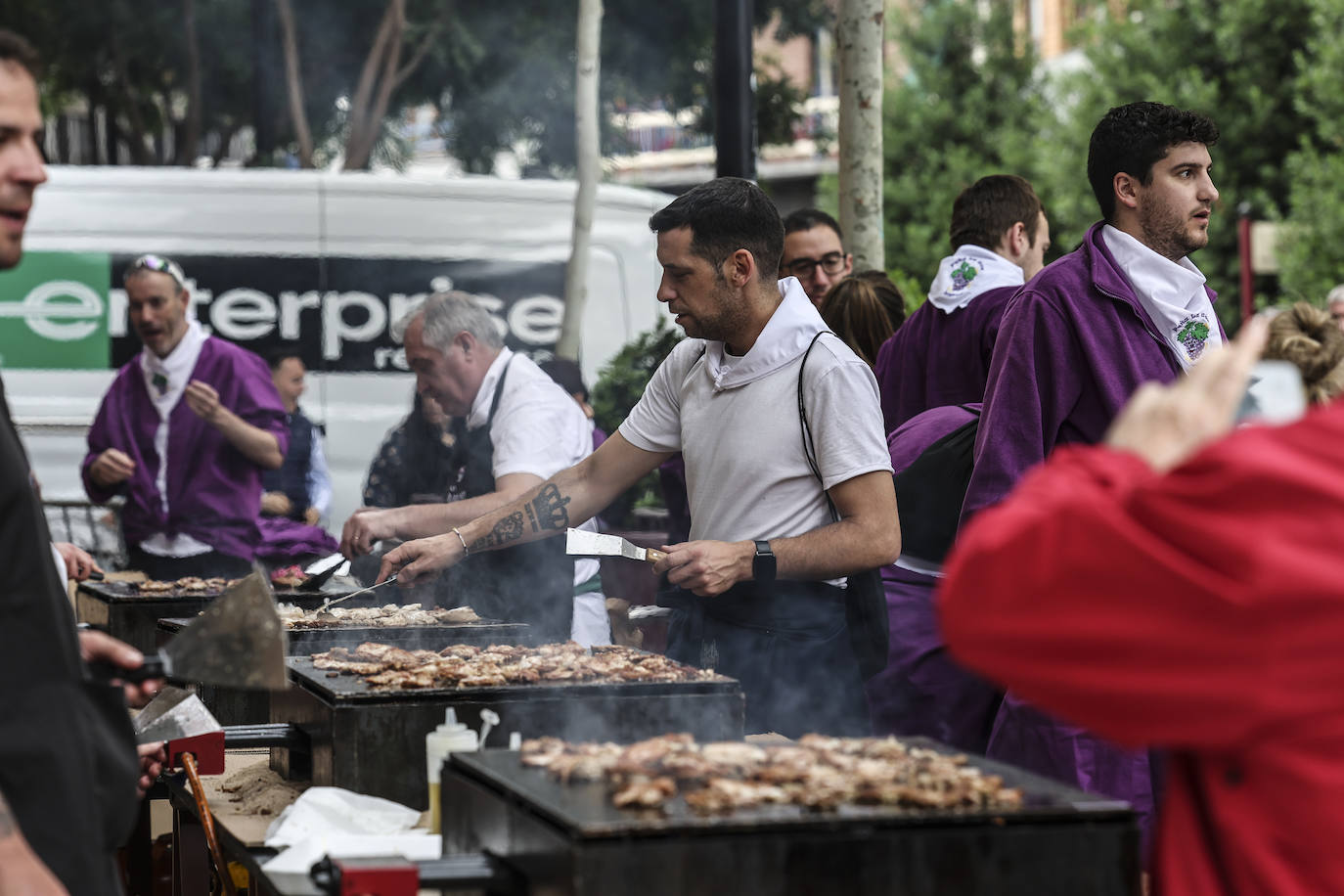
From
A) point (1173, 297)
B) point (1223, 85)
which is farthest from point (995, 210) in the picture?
point (1223, 85)

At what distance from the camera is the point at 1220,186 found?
63.3 feet

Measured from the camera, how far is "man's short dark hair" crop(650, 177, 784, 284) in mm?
3768

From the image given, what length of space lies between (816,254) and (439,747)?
3834 mm

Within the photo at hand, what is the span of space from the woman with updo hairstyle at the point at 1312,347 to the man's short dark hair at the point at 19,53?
14.1 feet

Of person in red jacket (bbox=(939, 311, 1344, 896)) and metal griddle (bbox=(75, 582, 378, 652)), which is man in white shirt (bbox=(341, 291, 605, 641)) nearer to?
metal griddle (bbox=(75, 582, 378, 652))

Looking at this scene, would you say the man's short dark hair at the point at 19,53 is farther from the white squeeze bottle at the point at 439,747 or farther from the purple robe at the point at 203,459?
the purple robe at the point at 203,459

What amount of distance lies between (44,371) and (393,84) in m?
6.06

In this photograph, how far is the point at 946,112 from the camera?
81.9ft

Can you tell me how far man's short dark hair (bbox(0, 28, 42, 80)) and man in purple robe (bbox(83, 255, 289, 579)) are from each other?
13.3ft

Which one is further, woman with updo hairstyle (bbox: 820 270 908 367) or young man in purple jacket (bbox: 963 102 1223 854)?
woman with updo hairstyle (bbox: 820 270 908 367)

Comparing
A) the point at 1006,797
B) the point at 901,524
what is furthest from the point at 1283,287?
the point at 1006,797

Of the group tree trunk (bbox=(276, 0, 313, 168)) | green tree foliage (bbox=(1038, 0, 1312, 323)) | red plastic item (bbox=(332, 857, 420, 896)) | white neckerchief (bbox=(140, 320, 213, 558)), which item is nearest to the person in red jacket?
red plastic item (bbox=(332, 857, 420, 896))

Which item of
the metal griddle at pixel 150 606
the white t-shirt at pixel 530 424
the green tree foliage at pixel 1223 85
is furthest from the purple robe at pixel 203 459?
the green tree foliage at pixel 1223 85

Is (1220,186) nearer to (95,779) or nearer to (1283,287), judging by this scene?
(1283,287)
